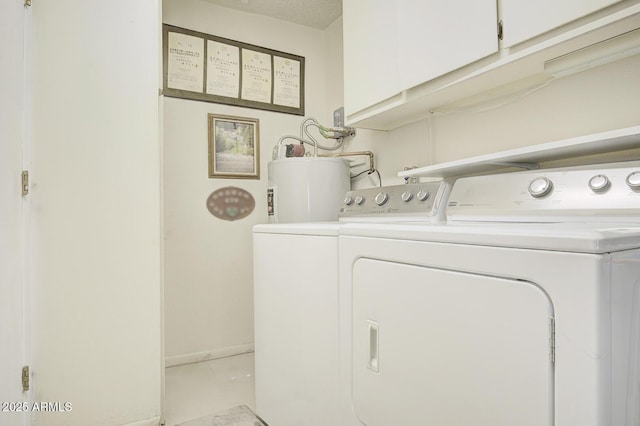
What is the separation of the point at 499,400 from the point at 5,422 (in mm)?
1594

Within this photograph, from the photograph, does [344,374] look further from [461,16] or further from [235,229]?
[235,229]

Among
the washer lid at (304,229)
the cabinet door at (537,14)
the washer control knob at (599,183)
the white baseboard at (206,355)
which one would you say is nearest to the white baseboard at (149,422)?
the white baseboard at (206,355)

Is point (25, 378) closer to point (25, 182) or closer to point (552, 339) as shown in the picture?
point (25, 182)

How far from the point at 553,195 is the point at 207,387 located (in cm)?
197

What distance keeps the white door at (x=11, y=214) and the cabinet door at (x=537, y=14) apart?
5.73 feet

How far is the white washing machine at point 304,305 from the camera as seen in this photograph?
129 centimetres

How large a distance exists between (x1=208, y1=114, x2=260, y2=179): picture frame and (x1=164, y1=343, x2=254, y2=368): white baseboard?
121cm

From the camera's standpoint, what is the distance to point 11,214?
1354 mm

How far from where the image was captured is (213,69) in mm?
2514

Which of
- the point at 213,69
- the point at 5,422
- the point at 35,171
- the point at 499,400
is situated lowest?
the point at 5,422

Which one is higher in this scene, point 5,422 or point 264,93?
point 264,93

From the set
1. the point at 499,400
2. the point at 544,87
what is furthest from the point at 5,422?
the point at 544,87

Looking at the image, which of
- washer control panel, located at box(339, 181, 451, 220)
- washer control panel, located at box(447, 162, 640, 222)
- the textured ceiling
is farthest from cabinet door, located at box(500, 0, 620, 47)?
the textured ceiling

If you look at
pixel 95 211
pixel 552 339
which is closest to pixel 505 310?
pixel 552 339
